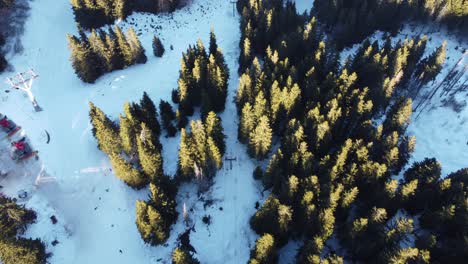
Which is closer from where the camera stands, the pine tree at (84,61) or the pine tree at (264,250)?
the pine tree at (264,250)

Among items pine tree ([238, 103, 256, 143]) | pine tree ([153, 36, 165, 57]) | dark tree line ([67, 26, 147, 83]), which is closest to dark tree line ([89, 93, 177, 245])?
pine tree ([238, 103, 256, 143])

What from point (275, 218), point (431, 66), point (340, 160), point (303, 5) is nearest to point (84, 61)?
point (275, 218)

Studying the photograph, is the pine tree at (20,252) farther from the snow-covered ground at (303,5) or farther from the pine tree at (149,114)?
the snow-covered ground at (303,5)

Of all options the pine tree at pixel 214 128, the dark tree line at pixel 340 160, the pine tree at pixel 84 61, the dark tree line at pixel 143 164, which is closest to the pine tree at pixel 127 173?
the dark tree line at pixel 143 164

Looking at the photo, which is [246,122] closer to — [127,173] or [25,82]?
[127,173]

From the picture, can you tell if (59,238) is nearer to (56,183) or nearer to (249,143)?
(56,183)

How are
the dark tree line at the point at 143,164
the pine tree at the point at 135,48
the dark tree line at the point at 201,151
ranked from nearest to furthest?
the dark tree line at the point at 143,164 → the dark tree line at the point at 201,151 → the pine tree at the point at 135,48
